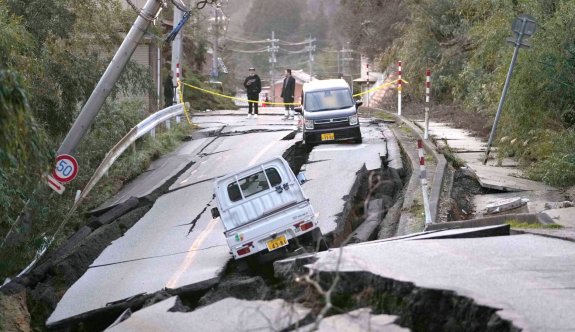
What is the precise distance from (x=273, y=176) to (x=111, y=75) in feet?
Answer: 18.3

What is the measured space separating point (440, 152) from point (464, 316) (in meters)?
13.8

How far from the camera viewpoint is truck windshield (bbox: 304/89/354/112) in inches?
972

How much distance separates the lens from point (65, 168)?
15.9 m

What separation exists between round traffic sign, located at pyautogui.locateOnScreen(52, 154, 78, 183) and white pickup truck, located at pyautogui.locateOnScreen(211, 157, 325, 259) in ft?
10.8

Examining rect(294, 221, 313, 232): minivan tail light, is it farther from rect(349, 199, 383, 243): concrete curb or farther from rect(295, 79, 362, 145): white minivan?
rect(295, 79, 362, 145): white minivan

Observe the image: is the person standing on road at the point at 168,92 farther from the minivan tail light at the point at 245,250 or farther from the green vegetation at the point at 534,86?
the minivan tail light at the point at 245,250

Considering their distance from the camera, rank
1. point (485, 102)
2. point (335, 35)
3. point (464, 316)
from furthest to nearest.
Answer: point (335, 35)
point (485, 102)
point (464, 316)

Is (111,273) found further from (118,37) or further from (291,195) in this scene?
(118,37)

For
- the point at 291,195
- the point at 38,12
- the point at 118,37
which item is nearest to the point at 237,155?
the point at 118,37

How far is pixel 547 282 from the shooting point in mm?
9141

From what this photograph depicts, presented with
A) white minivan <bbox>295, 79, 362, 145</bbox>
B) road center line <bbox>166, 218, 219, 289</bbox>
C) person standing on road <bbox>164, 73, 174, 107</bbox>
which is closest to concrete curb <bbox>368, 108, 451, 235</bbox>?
white minivan <bbox>295, 79, 362, 145</bbox>

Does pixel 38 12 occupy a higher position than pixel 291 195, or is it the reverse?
pixel 38 12

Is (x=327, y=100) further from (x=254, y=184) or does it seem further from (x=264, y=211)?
(x=264, y=211)

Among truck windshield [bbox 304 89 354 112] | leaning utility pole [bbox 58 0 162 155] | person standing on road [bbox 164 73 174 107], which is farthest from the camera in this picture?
person standing on road [bbox 164 73 174 107]
